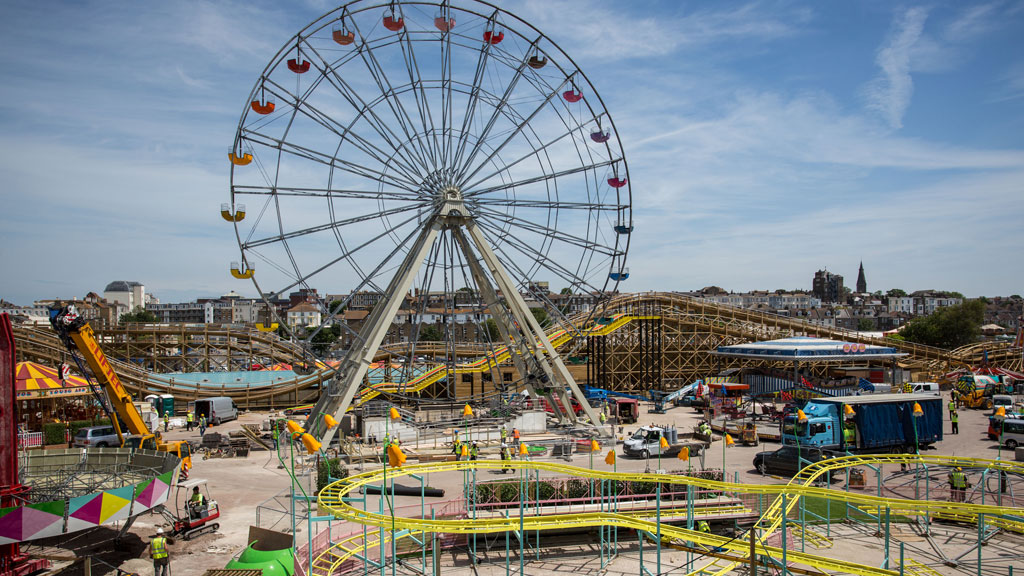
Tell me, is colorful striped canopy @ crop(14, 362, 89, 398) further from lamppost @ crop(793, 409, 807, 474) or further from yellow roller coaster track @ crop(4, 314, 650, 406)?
lamppost @ crop(793, 409, 807, 474)

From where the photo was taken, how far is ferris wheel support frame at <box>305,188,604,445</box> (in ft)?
82.7

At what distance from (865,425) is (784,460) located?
4691 millimetres

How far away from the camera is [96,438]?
1021 inches

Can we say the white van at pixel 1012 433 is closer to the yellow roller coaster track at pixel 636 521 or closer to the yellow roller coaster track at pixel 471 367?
the yellow roller coaster track at pixel 636 521

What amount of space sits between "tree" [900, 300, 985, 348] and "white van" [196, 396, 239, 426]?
217ft

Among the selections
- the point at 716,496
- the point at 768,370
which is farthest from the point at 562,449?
the point at 768,370

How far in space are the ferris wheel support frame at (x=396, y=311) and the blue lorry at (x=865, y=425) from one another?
→ 748 cm

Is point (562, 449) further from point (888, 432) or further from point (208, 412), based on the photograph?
point (208, 412)

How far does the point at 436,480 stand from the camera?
22.0 metres

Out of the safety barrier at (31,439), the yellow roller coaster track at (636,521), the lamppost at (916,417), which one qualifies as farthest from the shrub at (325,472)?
the lamppost at (916,417)

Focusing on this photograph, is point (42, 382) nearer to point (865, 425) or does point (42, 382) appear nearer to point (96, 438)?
point (96, 438)

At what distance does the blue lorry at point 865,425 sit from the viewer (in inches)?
979

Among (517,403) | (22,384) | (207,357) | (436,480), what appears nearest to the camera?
(436,480)

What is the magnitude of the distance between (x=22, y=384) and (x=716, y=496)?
29.4 metres
